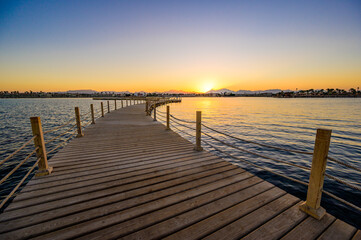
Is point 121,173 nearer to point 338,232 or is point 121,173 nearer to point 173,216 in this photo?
point 173,216

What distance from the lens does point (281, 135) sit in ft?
43.0

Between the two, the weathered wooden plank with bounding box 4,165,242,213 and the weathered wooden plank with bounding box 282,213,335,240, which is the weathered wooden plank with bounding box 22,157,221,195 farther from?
the weathered wooden plank with bounding box 282,213,335,240

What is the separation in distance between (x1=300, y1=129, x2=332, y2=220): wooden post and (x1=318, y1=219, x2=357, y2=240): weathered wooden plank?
0.18 metres

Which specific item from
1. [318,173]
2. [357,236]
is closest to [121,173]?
[318,173]

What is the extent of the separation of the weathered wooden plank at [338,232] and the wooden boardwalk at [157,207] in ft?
0.04

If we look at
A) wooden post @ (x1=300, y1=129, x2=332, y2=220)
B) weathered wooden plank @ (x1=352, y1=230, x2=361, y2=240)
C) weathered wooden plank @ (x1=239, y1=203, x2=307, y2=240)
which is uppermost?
wooden post @ (x1=300, y1=129, x2=332, y2=220)

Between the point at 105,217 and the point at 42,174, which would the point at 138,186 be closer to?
the point at 105,217

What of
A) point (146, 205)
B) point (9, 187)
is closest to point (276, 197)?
point (146, 205)

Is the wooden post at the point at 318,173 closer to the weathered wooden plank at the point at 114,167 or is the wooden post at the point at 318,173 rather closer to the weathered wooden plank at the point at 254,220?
the weathered wooden plank at the point at 254,220

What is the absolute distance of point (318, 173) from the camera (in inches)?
94.0

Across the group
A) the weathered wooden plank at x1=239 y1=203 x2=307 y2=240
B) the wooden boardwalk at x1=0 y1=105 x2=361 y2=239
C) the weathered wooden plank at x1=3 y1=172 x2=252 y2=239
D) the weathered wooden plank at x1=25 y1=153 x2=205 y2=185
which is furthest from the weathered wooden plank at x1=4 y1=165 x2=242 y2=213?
the weathered wooden plank at x1=239 y1=203 x2=307 y2=240

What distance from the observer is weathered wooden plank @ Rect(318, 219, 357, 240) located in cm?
209

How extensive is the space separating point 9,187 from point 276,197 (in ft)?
28.6

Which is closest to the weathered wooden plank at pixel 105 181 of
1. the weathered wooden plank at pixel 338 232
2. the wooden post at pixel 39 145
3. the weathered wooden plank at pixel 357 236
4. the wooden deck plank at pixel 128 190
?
the wooden deck plank at pixel 128 190
